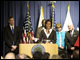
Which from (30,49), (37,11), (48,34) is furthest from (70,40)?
(37,11)

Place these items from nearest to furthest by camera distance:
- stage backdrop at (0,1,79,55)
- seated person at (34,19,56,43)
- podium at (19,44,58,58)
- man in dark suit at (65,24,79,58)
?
podium at (19,44,58,58)
seated person at (34,19,56,43)
man in dark suit at (65,24,79,58)
stage backdrop at (0,1,79,55)

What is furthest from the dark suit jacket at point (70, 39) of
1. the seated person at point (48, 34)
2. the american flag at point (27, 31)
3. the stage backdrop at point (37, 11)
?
the american flag at point (27, 31)

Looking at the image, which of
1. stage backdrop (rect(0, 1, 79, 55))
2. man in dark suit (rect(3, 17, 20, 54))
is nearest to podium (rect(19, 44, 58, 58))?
man in dark suit (rect(3, 17, 20, 54))

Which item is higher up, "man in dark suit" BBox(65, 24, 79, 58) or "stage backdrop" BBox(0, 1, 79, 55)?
"stage backdrop" BBox(0, 1, 79, 55)

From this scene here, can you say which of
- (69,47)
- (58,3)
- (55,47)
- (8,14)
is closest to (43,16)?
(58,3)

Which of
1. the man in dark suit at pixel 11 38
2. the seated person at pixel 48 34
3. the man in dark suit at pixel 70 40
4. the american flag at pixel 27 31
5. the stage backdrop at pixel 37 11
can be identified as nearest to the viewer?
the seated person at pixel 48 34

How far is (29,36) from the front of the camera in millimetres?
4750

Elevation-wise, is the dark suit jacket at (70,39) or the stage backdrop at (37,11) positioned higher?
the stage backdrop at (37,11)

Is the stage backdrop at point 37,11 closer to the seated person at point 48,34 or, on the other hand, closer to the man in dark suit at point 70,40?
the man in dark suit at point 70,40

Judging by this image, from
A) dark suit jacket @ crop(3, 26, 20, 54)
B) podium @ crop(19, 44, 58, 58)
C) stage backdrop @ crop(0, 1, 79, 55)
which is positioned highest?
stage backdrop @ crop(0, 1, 79, 55)

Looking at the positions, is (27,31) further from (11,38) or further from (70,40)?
(70,40)

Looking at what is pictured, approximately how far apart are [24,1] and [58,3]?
1004 millimetres

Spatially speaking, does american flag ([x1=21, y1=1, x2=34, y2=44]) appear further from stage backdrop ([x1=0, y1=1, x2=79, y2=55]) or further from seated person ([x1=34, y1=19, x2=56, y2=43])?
seated person ([x1=34, y1=19, x2=56, y2=43])

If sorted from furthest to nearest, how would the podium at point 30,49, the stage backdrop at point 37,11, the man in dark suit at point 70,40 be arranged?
the stage backdrop at point 37,11 → the man in dark suit at point 70,40 → the podium at point 30,49
